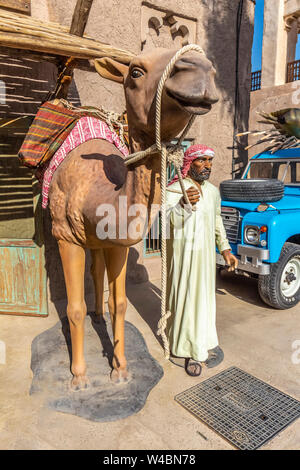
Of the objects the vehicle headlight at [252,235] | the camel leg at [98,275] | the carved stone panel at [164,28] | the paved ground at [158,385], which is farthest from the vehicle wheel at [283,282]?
the carved stone panel at [164,28]

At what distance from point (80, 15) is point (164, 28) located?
2.74 m

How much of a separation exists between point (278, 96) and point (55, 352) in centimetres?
1049

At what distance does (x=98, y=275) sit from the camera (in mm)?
4055

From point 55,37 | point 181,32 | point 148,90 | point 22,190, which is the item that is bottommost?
point 22,190

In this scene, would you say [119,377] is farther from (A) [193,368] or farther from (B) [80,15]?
(B) [80,15]

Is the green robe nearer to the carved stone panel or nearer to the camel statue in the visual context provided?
the camel statue

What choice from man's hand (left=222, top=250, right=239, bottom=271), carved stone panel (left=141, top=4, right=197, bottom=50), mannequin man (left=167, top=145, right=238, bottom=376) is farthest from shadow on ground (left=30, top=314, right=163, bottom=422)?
carved stone panel (left=141, top=4, right=197, bottom=50)

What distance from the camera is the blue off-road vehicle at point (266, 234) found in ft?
14.2

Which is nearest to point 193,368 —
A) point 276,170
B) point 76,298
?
point 76,298

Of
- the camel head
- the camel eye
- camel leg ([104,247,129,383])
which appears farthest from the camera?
camel leg ([104,247,129,383])

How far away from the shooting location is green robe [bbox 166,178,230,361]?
9.89 ft

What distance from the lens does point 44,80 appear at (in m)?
4.30

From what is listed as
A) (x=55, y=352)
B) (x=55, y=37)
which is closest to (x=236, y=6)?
(x=55, y=37)
